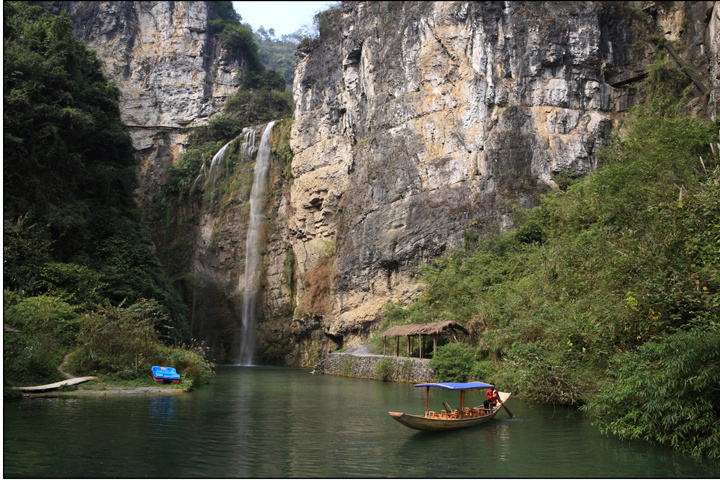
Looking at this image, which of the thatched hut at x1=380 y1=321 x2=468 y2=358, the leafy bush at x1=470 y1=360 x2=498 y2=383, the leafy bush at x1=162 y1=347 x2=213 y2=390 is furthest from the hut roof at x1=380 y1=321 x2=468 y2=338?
the leafy bush at x1=162 y1=347 x2=213 y2=390

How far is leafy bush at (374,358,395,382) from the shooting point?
2341cm

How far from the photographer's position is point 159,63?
50.7 m

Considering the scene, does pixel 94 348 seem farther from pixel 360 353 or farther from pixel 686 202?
pixel 686 202

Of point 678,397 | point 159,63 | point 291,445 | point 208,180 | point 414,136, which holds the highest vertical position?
point 159,63

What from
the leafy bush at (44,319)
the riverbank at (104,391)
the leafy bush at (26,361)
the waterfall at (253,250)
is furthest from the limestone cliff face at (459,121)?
the leafy bush at (26,361)

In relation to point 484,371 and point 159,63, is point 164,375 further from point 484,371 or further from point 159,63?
point 159,63

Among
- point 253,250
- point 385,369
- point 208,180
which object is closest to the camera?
point 385,369

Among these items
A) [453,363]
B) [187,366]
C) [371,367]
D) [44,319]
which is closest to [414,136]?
[371,367]

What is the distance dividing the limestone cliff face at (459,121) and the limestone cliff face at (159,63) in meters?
19.4

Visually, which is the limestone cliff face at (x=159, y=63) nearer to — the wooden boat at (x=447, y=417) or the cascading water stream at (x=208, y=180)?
the cascading water stream at (x=208, y=180)

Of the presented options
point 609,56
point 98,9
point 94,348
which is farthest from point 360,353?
point 98,9

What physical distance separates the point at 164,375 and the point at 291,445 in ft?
29.3

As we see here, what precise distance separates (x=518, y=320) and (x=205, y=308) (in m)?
Answer: 28.7

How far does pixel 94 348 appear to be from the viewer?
17.5 m
